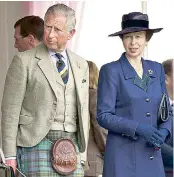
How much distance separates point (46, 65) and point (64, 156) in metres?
0.65

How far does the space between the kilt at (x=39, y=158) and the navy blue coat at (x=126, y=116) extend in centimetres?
35

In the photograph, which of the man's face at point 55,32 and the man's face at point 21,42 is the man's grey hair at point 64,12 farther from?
the man's face at point 21,42

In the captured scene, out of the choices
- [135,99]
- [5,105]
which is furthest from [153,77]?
[5,105]

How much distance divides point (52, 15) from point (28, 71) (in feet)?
1.44

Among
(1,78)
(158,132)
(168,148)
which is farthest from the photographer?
(1,78)

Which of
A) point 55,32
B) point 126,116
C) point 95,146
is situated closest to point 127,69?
point 126,116

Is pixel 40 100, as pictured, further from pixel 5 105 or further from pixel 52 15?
pixel 52 15

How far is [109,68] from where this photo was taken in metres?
6.02

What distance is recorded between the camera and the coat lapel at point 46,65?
233 inches

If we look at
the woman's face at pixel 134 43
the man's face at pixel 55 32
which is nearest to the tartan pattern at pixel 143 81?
the woman's face at pixel 134 43

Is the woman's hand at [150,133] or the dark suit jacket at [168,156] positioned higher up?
the woman's hand at [150,133]

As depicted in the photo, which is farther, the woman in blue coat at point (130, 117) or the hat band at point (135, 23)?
the hat band at point (135, 23)

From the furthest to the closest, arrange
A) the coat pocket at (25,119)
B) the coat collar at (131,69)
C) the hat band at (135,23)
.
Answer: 1. the hat band at (135,23)
2. the coat collar at (131,69)
3. the coat pocket at (25,119)

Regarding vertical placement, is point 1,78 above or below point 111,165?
above
